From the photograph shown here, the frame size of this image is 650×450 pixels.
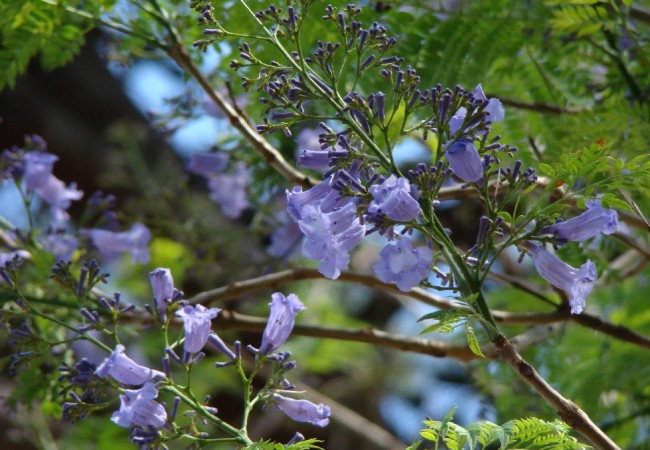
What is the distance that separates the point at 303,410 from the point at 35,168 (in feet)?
3.69

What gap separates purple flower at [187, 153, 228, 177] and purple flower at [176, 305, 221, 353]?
1.36m

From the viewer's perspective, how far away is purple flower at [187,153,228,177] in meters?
2.55

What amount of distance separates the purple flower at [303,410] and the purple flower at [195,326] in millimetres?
134

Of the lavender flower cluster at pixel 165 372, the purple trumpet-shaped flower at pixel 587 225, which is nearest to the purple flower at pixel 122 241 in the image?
the lavender flower cluster at pixel 165 372

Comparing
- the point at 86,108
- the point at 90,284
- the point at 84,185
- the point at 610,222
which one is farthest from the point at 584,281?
the point at 86,108

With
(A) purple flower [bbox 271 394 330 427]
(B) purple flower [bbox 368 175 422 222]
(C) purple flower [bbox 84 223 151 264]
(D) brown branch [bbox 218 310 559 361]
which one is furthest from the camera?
(C) purple flower [bbox 84 223 151 264]

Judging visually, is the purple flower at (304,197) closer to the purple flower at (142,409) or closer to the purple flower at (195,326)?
the purple flower at (195,326)

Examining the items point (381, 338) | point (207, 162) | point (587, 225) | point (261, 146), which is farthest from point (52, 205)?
point (587, 225)

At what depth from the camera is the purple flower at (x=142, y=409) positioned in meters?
1.12

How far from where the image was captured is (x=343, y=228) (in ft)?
3.62

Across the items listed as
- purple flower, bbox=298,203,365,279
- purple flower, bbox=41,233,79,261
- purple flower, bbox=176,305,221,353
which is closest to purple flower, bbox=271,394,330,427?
purple flower, bbox=176,305,221,353

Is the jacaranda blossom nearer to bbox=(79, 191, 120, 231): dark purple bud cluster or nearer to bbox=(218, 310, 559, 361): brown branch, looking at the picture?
bbox=(218, 310, 559, 361): brown branch

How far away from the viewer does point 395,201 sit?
100 cm

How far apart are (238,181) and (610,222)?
178 cm
